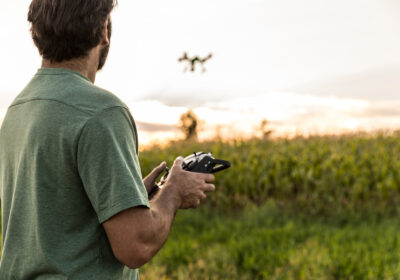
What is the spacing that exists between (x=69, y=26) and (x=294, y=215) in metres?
6.95

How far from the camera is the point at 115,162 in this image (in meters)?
1.67

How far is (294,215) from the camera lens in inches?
325

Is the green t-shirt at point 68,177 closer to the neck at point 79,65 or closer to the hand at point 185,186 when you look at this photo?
the neck at point 79,65

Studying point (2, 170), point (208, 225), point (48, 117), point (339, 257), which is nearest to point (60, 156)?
point (48, 117)

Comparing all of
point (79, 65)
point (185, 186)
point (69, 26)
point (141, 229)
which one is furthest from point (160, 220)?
point (69, 26)

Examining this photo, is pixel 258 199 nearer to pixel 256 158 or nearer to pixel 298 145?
pixel 256 158

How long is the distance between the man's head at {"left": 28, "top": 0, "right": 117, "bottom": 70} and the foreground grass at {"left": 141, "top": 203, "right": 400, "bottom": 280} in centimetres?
396

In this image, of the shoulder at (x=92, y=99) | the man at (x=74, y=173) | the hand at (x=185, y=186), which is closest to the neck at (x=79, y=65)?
the man at (x=74, y=173)

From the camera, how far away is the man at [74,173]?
1688 millimetres

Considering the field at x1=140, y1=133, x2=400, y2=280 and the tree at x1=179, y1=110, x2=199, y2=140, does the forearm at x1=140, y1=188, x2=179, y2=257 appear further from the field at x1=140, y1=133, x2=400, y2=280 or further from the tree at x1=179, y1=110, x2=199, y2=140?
the tree at x1=179, y1=110, x2=199, y2=140

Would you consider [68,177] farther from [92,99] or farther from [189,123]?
[189,123]

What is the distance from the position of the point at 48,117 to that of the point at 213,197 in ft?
24.0

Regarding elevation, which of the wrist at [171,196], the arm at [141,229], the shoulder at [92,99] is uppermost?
the shoulder at [92,99]

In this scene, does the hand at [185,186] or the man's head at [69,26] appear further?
the hand at [185,186]
